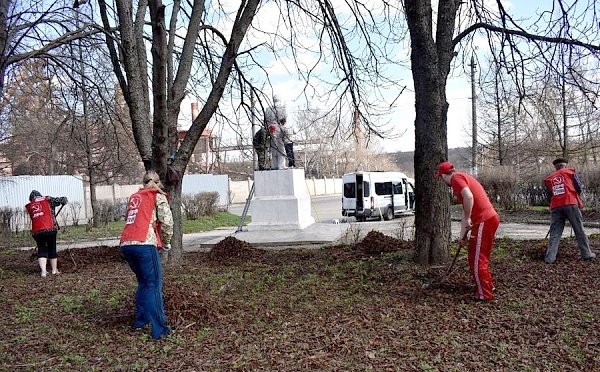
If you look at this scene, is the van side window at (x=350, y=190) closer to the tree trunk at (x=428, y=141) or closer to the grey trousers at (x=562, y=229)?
the grey trousers at (x=562, y=229)

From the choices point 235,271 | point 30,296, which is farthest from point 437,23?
point 30,296

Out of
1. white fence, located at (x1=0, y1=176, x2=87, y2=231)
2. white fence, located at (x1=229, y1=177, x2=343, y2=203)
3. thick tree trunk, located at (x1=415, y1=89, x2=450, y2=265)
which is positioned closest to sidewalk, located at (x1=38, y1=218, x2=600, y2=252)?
thick tree trunk, located at (x1=415, y1=89, x2=450, y2=265)

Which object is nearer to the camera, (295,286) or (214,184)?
(295,286)

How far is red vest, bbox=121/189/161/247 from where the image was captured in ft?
16.2

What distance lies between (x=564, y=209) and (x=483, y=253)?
302cm

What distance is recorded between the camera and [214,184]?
126 feet

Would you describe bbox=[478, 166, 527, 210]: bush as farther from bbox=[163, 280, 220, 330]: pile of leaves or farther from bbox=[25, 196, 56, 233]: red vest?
bbox=[163, 280, 220, 330]: pile of leaves

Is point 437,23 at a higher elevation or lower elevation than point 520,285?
higher

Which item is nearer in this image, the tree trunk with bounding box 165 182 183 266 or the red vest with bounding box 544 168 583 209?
the red vest with bounding box 544 168 583 209

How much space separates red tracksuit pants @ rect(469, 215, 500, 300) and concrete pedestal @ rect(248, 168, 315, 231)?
9.62 m

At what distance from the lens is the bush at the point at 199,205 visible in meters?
24.8

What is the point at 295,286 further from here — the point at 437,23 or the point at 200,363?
the point at 437,23

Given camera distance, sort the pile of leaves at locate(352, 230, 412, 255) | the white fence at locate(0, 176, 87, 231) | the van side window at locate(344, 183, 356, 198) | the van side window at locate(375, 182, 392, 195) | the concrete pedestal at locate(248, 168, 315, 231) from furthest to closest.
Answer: the white fence at locate(0, 176, 87, 231) < the van side window at locate(375, 182, 392, 195) < the van side window at locate(344, 183, 356, 198) < the concrete pedestal at locate(248, 168, 315, 231) < the pile of leaves at locate(352, 230, 412, 255)

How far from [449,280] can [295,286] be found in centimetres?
198
